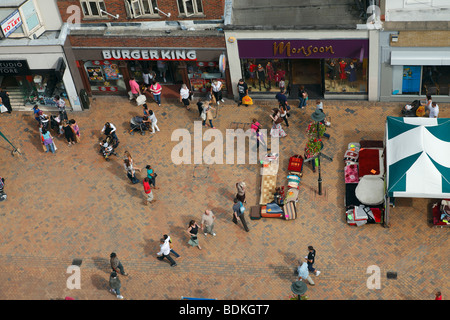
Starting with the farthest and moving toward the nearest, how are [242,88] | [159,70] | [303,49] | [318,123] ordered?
[159,70] → [242,88] → [303,49] → [318,123]

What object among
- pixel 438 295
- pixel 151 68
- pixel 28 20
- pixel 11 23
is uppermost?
pixel 11 23

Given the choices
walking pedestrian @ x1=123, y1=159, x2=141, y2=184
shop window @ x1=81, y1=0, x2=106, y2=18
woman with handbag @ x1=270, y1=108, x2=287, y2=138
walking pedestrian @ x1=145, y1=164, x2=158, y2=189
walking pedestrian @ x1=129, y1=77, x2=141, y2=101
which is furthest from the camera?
walking pedestrian @ x1=129, y1=77, x2=141, y2=101

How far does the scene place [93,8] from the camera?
110 feet

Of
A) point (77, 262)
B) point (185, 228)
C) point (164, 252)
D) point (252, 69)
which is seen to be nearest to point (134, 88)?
point (252, 69)

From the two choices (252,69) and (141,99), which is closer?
(252,69)

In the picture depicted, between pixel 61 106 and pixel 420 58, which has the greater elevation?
pixel 420 58

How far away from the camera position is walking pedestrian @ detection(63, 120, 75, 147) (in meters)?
32.9

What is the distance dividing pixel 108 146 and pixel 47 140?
3543 mm

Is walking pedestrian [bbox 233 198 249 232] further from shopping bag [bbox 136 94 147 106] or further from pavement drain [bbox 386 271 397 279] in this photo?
shopping bag [bbox 136 94 147 106]

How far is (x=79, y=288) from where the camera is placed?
27094 millimetres

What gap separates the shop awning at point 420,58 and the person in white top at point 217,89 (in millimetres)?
9535

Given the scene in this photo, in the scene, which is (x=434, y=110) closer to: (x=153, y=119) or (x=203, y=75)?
(x=203, y=75)

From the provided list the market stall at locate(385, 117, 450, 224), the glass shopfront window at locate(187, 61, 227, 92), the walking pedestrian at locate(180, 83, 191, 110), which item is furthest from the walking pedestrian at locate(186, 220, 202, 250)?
the glass shopfront window at locate(187, 61, 227, 92)

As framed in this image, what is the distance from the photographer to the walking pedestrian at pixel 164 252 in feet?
87.1
